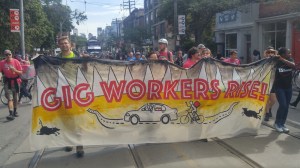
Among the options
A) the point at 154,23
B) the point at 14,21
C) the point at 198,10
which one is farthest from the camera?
the point at 154,23

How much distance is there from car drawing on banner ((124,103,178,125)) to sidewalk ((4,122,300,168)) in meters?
0.52

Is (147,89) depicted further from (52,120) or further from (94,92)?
(52,120)

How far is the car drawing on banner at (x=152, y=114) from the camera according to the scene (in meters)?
6.31

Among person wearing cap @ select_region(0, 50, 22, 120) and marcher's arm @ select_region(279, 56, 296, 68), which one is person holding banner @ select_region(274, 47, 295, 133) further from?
person wearing cap @ select_region(0, 50, 22, 120)

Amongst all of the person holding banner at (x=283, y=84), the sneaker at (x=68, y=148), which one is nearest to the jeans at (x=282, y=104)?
the person holding banner at (x=283, y=84)

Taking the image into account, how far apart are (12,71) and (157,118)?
515 cm

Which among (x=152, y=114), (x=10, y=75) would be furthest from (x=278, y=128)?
(x=10, y=75)

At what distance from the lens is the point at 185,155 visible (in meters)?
6.14

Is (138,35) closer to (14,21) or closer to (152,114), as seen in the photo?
(14,21)

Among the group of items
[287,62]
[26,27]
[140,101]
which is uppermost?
[26,27]

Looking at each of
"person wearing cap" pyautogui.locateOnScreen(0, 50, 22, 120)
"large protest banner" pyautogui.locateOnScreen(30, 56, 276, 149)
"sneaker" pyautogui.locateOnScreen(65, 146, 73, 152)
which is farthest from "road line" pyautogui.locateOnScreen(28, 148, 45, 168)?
"person wearing cap" pyautogui.locateOnScreen(0, 50, 22, 120)

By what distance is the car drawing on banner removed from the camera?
20.7ft

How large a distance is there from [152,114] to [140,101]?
0.30 meters

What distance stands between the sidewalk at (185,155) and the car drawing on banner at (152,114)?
52 centimetres
